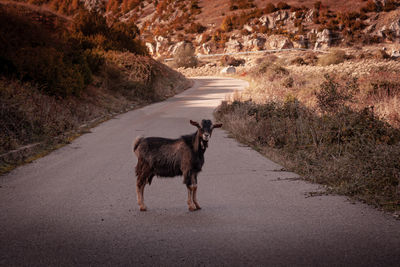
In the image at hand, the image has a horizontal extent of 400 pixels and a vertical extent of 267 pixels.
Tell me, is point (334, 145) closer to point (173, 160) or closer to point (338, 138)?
point (338, 138)

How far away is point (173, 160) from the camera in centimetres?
607

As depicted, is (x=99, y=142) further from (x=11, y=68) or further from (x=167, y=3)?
Answer: (x=167, y=3)

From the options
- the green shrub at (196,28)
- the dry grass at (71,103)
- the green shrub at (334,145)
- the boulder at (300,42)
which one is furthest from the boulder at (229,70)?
the green shrub at (334,145)

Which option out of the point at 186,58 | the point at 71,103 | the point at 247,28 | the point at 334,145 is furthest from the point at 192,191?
the point at 247,28

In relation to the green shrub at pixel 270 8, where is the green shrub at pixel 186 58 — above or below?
below

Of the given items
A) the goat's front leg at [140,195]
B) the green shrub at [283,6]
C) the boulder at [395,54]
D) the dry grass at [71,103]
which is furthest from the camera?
the green shrub at [283,6]

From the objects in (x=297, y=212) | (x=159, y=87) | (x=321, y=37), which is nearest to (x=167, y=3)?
(x=321, y=37)

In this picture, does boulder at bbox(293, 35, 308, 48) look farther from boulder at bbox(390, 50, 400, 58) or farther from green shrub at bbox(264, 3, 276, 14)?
boulder at bbox(390, 50, 400, 58)

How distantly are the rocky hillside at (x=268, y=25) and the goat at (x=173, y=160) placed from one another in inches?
2227

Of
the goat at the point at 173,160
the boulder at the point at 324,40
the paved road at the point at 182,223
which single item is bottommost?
the paved road at the point at 182,223

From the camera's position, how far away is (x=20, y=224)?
5.33 meters

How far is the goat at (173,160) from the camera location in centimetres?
585

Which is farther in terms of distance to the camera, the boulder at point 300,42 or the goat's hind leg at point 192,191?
the boulder at point 300,42

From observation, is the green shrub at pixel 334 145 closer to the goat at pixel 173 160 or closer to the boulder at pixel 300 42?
the goat at pixel 173 160
